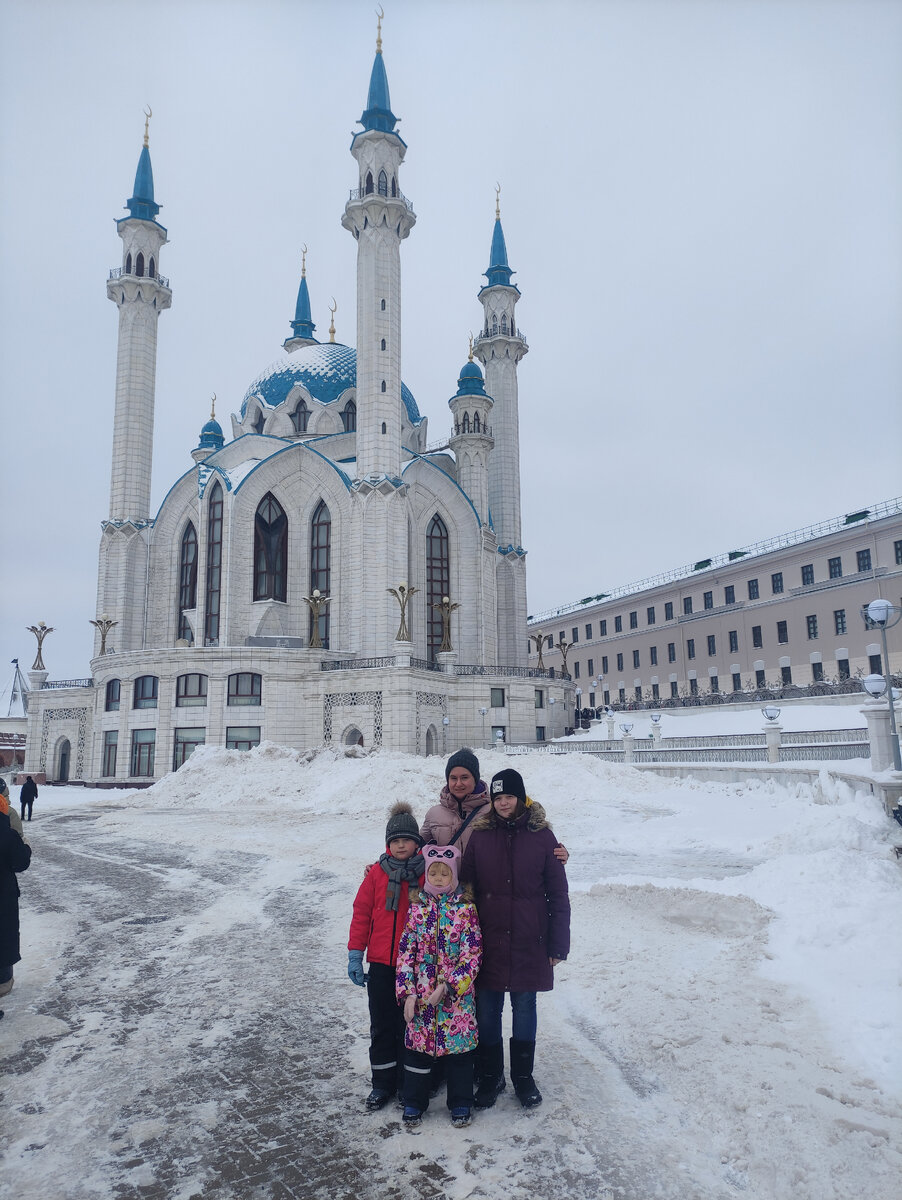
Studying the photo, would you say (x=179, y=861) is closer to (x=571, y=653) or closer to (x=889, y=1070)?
(x=889, y=1070)

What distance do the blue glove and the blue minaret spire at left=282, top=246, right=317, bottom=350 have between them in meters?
69.6

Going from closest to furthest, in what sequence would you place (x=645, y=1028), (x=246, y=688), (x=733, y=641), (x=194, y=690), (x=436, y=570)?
(x=645, y=1028) → (x=194, y=690) → (x=246, y=688) → (x=436, y=570) → (x=733, y=641)

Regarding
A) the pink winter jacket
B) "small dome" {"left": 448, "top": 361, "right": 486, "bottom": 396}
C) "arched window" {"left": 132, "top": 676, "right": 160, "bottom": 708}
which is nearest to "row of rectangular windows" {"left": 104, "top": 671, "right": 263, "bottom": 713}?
"arched window" {"left": 132, "top": 676, "right": 160, "bottom": 708}

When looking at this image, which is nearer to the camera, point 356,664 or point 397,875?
point 397,875

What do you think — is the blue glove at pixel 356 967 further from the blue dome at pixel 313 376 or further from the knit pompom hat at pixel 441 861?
the blue dome at pixel 313 376

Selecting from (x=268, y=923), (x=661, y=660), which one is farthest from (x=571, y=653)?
(x=268, y=923)

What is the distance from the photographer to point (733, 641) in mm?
55125

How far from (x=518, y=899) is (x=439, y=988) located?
69cm

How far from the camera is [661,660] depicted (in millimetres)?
62250

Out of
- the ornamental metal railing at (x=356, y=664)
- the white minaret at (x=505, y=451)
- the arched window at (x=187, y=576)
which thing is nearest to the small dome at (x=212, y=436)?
the arched window at (x=187, y=576)

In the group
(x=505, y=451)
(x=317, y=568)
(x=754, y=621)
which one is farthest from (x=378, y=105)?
(x=754, y=621)

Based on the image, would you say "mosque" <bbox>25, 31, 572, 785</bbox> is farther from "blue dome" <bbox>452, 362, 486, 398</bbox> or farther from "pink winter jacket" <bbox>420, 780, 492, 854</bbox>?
"pink winter jacket" <bbox>420, 780, 492, 854</bbox>

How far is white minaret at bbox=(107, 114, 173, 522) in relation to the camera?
48.2 m

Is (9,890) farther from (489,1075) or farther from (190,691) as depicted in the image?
(190,691)
